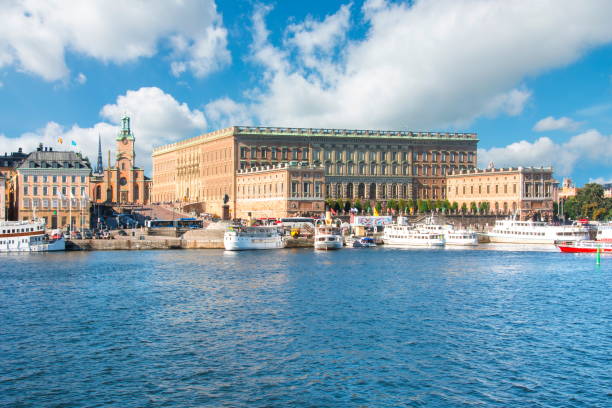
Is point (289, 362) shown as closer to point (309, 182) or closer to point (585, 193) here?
point (309, 182)

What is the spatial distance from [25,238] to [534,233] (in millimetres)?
77107

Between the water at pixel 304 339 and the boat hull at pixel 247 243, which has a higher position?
the boat hull at pixel 247 243

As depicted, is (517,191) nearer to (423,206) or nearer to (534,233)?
(423,206)

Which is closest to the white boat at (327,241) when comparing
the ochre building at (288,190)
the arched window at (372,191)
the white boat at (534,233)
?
the ochre building at (288,190)

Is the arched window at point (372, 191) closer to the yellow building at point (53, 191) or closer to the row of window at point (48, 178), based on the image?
the yellow building at point (53, 191)

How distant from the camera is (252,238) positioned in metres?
106

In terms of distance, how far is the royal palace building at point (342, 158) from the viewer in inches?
6093

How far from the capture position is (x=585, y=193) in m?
174

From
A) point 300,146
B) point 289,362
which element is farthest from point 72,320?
point 300,146

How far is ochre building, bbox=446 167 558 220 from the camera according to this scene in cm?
15138

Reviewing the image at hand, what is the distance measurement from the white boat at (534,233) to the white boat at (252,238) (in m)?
38.4

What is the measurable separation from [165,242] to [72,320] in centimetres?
6087

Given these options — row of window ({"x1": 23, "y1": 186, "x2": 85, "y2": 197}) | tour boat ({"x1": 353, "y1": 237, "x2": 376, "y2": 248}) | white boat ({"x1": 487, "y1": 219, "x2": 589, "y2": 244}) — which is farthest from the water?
row of window ({"x1": 23, "y1": 186, "x2": 85, "y2": 197})

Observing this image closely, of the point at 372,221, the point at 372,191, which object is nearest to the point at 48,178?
the point at 372,221
